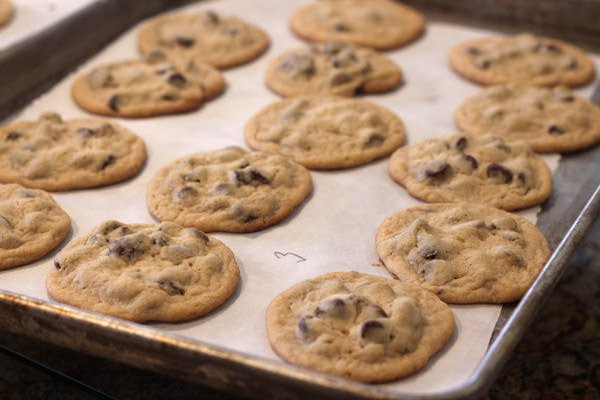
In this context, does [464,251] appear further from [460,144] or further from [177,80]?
[177,80]

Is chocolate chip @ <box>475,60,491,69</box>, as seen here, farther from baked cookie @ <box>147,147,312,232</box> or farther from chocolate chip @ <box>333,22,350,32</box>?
baked cookie @ <box>147,147,312,232</box>

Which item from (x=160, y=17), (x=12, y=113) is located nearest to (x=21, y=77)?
(x=12, y=113)

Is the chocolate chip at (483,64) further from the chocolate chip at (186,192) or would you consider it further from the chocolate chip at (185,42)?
the chocolate chip at (186,192)

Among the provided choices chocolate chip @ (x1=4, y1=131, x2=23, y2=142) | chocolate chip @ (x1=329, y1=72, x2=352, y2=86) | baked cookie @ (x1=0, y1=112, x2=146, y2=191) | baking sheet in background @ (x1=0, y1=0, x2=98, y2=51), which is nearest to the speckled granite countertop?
baked cookie @ (x1=0, y1=112, x2=146, y2=191)

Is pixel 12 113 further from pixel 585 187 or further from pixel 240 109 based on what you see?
pixel 585 187

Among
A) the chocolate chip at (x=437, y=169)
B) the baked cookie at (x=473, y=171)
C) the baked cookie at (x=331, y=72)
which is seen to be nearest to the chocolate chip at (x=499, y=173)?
the baked cookie at (x=473, y=171)

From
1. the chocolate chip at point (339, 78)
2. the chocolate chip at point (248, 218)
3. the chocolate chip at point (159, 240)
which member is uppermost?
the chocolate chip at point (159, 240)
